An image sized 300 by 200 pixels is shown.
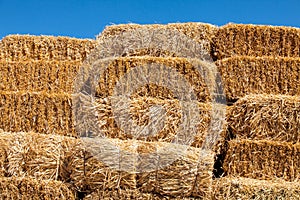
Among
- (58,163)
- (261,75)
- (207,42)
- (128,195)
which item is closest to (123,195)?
(128,195)

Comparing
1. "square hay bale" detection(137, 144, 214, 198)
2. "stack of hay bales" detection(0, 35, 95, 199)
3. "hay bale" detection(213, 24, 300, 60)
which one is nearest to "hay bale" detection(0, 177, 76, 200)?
"stack of hay bales" detection(0, 35, 95, 199)

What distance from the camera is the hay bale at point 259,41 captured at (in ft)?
17.6

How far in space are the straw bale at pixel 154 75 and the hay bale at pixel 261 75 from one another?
0.99ft

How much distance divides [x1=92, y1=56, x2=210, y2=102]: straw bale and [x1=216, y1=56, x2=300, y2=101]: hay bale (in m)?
0.30

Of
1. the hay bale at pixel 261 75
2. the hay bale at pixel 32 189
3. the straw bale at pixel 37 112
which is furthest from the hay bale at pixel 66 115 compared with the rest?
the hay bale at pixel 32 189

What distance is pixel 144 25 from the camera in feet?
18.6

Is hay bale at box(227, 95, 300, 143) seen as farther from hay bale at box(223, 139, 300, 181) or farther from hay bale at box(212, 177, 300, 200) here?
hay bale at box(212, 177, 300, 200)

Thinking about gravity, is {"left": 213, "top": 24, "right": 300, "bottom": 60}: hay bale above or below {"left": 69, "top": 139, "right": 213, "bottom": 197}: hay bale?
above

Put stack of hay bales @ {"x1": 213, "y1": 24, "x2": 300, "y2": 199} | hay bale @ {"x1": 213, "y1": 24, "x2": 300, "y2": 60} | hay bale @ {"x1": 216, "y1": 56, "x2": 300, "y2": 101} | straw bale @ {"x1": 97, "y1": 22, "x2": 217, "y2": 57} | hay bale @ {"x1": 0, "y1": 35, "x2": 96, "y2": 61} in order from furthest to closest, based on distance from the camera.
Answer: hay bale @ {"x1": 0, "y1": 35, "x2": 96, "y2": 61} < straw bale @ {"x1": 97, "y1": 22, "x2": 217, "y2": 57} < hay bale @ {"x1": 213, "y1": 24, "x2": 300, "y2": 60} < hay bale @ {"x1": 216, "y1": 56, "x2": 300, "y2": 101} < stack of hay bales @ {"x1": 213, "y1": 24, "x2": 300, "y2": 199}

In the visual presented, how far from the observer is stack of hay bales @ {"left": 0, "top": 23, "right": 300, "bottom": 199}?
4.08 metres

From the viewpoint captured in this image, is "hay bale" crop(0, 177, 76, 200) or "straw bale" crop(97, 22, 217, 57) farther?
"straw bale" crop(97, 22, 217, 57)

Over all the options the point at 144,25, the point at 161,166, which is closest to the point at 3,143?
the point at 161,166

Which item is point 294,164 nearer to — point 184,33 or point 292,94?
point 292,94

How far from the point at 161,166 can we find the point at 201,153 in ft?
1.19
